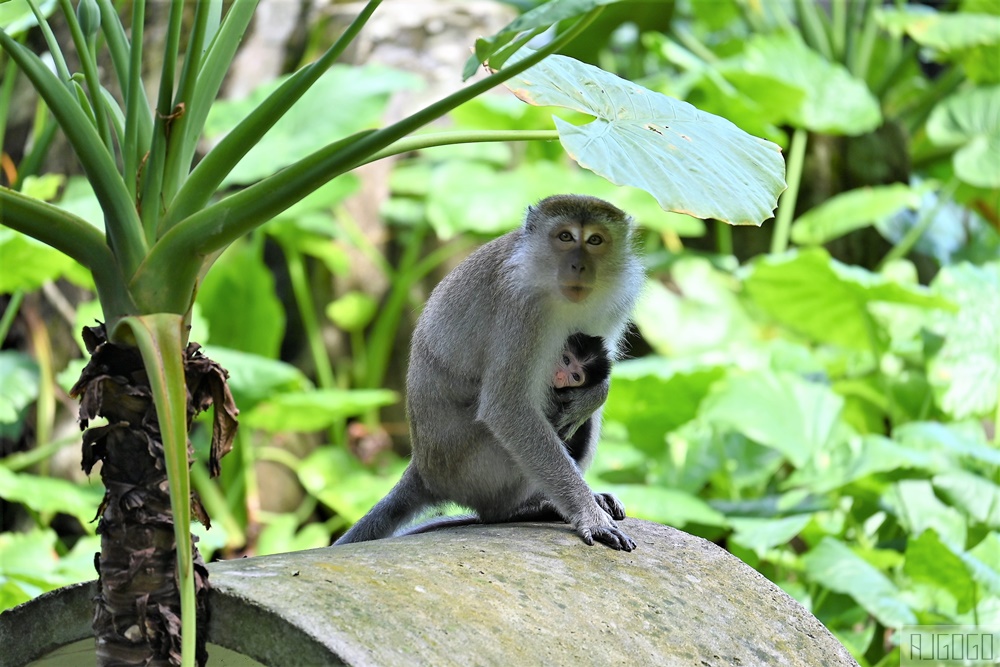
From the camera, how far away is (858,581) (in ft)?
13.1

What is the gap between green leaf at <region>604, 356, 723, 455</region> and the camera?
16.1 feet

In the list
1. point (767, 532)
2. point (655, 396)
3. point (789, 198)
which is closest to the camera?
point (767, 532)

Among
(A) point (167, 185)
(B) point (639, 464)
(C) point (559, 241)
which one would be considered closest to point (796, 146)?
(B) point (639, 464)

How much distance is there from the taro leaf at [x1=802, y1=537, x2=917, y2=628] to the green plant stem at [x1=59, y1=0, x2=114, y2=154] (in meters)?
3.11

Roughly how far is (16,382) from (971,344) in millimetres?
4603

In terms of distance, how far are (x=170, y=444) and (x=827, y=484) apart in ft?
11.2

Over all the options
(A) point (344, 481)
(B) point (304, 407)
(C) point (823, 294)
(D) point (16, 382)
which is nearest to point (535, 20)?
(C) point (823, 294)

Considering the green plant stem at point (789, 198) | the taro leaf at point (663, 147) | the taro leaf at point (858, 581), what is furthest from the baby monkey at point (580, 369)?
the green plant stem at point (789, 198)

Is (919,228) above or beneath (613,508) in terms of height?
above

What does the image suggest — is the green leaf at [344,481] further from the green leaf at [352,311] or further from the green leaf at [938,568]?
the green leaf at [938,568]

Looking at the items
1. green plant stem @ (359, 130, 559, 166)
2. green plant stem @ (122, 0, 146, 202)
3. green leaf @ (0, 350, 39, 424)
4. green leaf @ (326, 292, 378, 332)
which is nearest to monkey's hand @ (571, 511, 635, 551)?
green plant stem @ (359, 130, 559, 166)

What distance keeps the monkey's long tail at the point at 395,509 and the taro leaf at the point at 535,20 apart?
5.83 ft

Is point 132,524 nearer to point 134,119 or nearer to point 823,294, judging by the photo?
point 134,119

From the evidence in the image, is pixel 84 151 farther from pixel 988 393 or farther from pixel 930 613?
pixel 988 393
